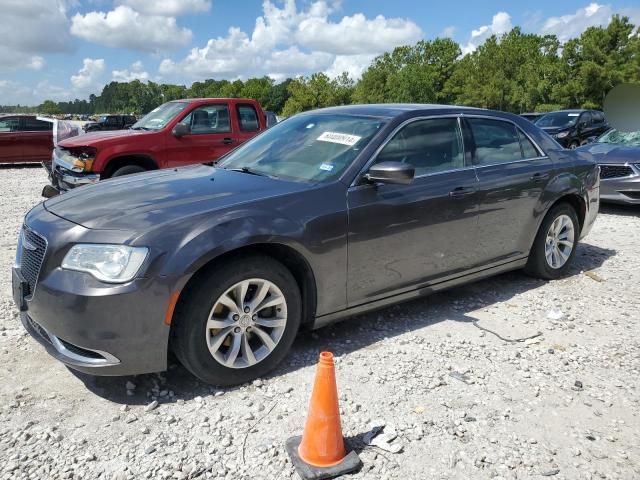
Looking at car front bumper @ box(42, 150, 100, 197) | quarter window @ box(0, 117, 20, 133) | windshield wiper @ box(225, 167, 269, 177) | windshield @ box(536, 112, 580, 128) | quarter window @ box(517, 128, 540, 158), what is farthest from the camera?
windshield @ box(536, 112, 580, 128)

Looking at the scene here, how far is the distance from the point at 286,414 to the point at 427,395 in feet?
2.79

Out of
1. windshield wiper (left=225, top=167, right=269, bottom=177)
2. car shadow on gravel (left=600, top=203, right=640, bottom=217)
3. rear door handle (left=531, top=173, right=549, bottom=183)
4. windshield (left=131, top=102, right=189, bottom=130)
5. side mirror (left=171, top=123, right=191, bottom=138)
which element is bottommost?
car shadow on gravel (left=600, top=203, right=640, bottom=217)

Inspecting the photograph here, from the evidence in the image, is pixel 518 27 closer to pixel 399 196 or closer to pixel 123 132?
pixel 123 132

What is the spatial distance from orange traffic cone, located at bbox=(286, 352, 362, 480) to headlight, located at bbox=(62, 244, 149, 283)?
1100mm

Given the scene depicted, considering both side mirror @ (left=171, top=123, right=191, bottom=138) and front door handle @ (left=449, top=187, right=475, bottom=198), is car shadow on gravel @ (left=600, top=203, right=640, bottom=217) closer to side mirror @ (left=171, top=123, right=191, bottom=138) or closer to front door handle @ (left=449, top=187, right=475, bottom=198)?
front door handle @ (left=449, top=187, right=475, bottom=198)

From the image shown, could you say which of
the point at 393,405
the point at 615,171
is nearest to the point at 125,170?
the point at 393,405

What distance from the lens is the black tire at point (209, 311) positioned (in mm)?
2943

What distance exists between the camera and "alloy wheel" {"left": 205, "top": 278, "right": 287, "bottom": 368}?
10.0 ft

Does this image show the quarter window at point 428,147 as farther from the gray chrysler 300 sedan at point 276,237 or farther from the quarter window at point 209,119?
the quarter window at point 209,119

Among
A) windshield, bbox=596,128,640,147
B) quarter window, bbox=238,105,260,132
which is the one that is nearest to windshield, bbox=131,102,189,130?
quarter window, bbox=238,105,260,132

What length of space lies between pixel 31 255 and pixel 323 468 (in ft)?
6.74

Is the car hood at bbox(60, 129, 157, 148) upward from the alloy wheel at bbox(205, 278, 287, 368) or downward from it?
upward

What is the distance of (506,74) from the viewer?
143ft

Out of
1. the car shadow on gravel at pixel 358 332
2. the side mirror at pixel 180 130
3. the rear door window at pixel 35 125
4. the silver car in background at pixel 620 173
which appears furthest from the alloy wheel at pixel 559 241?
the rear door window at pixel 35 125
